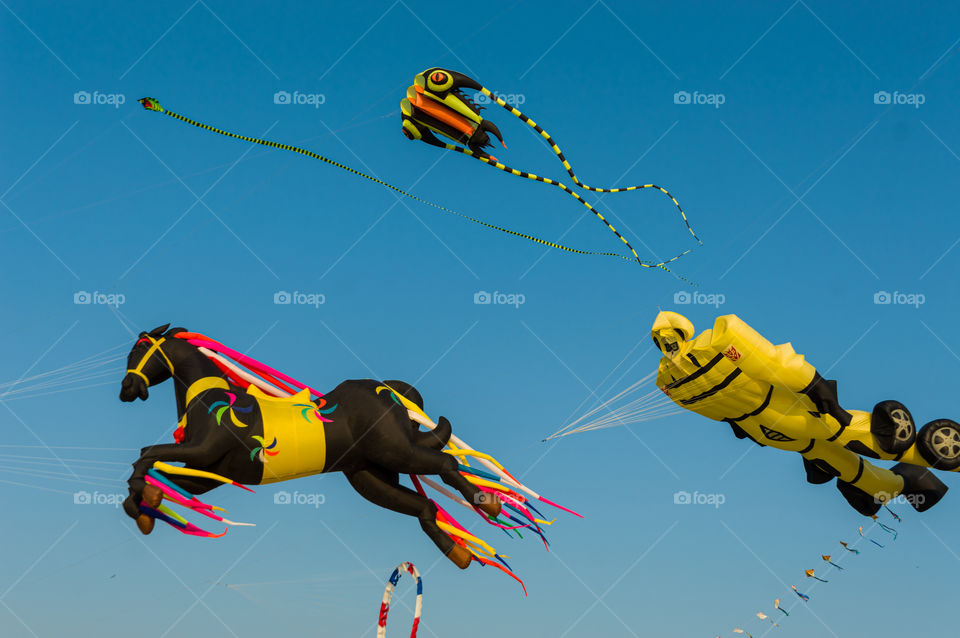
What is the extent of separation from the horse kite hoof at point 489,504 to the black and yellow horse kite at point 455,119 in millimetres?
3426

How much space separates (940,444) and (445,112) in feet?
23.6

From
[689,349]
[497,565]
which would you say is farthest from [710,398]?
[497,565]

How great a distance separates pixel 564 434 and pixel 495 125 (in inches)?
153

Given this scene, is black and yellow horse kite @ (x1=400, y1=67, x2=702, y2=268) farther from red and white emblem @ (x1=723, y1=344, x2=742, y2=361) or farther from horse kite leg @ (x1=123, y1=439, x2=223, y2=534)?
horse kite leg @ (x1=123, y1=439, x2=223, y2=534)

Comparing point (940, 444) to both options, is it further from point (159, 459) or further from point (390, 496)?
point (159, 459)

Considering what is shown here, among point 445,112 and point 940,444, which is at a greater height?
point 940,444

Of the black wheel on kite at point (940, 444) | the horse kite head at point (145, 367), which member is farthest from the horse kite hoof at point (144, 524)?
the black wheel on kite at point (940, 444)

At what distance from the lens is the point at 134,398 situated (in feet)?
47.3

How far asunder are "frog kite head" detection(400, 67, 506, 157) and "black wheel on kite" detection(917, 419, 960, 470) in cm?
622

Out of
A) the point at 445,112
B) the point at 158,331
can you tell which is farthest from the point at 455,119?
the point at 158,331

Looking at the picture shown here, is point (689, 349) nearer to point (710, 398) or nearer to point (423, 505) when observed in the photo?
point (710, 398)

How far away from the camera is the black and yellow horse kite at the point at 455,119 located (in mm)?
15055

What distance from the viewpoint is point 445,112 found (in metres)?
15.1

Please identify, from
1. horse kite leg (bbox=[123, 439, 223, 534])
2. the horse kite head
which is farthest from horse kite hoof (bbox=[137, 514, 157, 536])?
the horse kite head
